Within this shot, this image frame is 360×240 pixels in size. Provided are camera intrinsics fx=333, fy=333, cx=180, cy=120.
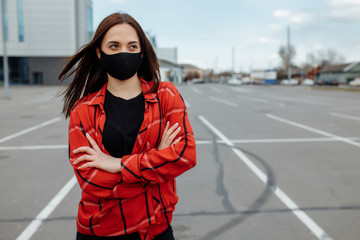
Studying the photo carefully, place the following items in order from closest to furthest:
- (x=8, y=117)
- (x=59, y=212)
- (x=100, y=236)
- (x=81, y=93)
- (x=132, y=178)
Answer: (x=132, y=178), (x=100, y=236), (x=81, y=93), (x=59, y=212), (x=8, y=117)

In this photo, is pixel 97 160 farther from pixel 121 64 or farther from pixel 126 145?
pixel 121 64

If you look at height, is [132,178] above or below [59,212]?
above

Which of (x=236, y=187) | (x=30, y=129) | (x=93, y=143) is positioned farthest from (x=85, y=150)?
(x=30, y=129)

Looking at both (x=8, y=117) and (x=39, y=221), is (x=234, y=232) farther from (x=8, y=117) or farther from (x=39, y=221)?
(x=8, y=117)

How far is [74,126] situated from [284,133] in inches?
333

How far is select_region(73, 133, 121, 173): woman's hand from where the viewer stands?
5.67 ft

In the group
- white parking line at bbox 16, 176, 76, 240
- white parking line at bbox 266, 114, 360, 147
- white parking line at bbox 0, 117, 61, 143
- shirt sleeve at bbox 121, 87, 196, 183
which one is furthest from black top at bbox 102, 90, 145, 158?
white parking line at bbox 0, 117, 61, 143

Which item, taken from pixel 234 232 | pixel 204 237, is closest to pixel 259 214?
pixel 234 232

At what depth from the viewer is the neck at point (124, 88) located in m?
1.89

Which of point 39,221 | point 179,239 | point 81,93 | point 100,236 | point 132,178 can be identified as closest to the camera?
point 132,178

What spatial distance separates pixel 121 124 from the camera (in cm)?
179

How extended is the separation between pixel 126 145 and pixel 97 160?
172 mm

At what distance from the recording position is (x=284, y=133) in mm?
9484

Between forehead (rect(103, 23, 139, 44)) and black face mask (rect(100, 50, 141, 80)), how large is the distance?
0.08 m
